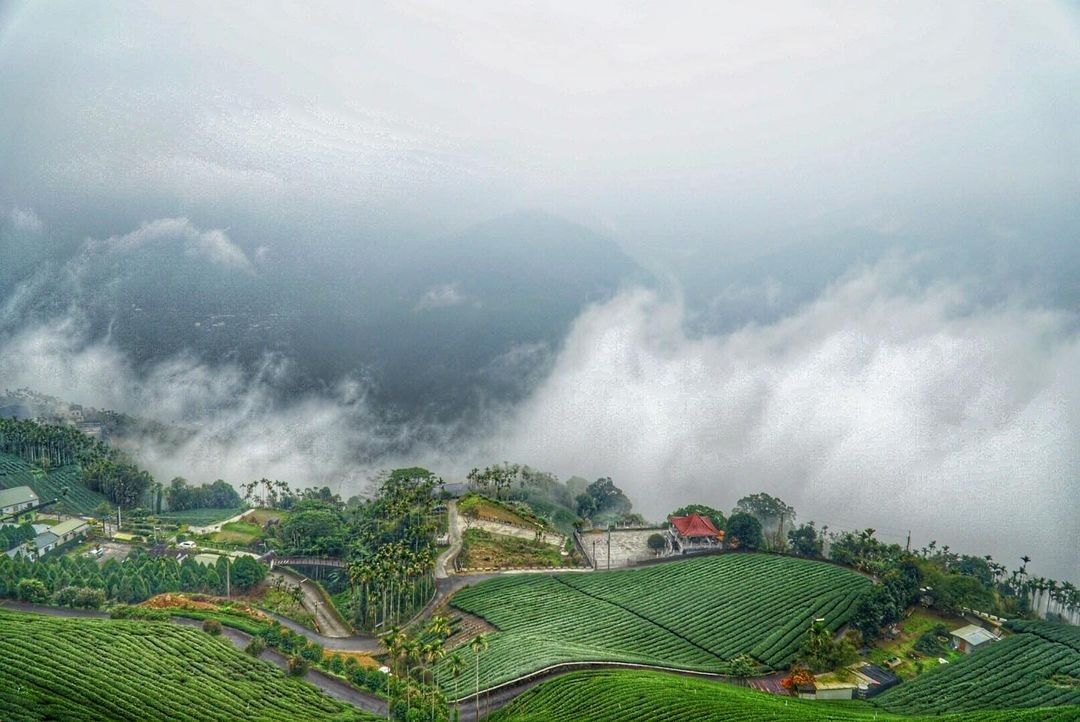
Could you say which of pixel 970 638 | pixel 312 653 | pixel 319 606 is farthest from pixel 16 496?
pixel 970 638

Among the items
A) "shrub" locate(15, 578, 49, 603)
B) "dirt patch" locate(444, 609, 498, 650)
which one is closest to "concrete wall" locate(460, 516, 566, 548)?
"dirt patch" locate(444, 609, 498, 650)

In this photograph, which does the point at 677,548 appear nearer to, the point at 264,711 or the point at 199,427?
the point at 264,711

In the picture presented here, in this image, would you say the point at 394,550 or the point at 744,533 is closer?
the point at 394,550

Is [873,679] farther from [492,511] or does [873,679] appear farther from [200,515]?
[200,515]

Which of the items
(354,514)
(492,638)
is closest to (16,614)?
(492,638)

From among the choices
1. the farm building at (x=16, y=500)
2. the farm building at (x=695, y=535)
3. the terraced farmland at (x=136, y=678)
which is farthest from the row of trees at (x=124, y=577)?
the farm building at (x=695, y=535)

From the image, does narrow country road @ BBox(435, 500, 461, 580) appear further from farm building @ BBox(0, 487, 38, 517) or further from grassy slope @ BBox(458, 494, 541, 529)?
farm building @ BBox(0, 487, 38, 517)
